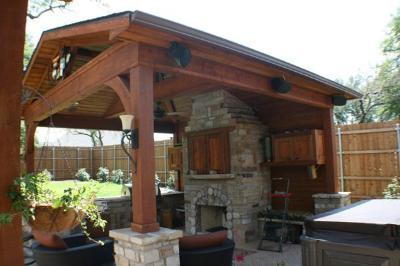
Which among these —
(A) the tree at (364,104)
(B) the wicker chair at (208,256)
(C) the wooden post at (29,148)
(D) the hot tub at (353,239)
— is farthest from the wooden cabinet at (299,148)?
(A) the tree at (364,104)

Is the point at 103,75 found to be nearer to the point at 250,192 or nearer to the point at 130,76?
the point at 130,76

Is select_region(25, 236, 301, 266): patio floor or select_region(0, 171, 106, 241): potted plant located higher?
select_region(0, 171, 106, 241): potted plant

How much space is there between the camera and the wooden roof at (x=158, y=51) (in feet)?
11.8

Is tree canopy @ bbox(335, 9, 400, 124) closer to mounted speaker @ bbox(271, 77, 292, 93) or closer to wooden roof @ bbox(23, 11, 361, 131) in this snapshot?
wooden roof @ bbox(23, 11, 361, 131)

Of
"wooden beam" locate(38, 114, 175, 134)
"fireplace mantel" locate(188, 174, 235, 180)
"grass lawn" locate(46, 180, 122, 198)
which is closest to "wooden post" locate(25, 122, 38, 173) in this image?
"wooden beam" locate(38, 114, 175, 134)

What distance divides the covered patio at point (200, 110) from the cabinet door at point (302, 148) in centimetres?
2

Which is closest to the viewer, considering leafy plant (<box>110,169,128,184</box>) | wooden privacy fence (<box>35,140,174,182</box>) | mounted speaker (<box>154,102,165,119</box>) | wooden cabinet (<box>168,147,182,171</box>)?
mounted speaker (<box>154,102,165,119</box>)

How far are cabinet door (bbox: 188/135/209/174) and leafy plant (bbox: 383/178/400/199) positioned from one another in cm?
388

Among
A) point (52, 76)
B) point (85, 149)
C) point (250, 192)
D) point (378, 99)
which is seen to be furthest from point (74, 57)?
point (85, 149)

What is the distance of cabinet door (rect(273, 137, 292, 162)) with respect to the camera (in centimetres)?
724

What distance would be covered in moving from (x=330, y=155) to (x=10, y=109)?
20.4ft

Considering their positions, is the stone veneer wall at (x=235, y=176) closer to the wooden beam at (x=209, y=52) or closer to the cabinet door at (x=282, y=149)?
the cabinet door at (x=282, y=149)

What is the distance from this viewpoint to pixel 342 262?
3.79 m

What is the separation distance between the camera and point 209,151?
25.2 ft
